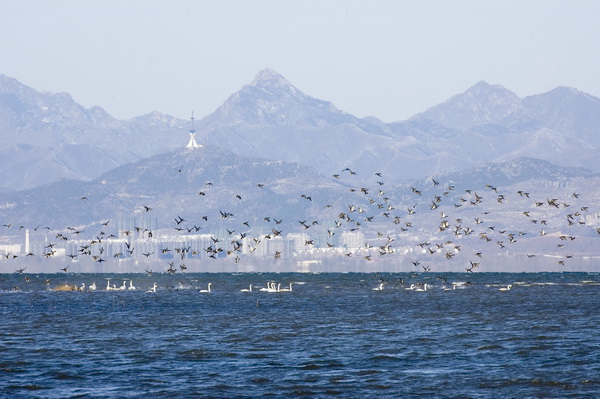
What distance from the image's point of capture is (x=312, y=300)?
6806 inches

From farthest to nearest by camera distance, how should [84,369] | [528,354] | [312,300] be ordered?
1. [312,300]
2. [528,354]
3. [84,369]

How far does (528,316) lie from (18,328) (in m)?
49.4

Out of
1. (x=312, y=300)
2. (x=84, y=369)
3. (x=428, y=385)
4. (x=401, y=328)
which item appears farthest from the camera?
(x=312, y=300)

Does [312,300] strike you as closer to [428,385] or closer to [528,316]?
[528,316]

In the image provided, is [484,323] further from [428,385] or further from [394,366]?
[428,385]

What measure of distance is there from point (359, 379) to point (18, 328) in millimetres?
48493

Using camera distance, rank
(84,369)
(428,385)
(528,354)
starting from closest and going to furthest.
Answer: (428,385) < (84,369) < (528,354)

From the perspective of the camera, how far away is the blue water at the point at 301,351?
229 ft

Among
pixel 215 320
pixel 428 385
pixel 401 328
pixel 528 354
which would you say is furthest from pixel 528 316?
pixel 428 385

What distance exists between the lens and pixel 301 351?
8894 centimetres

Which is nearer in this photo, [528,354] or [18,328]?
[528,354]

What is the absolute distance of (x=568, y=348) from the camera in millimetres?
89688

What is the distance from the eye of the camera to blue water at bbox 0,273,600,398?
6969cm

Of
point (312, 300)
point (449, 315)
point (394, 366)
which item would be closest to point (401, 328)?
point (449, 315)
